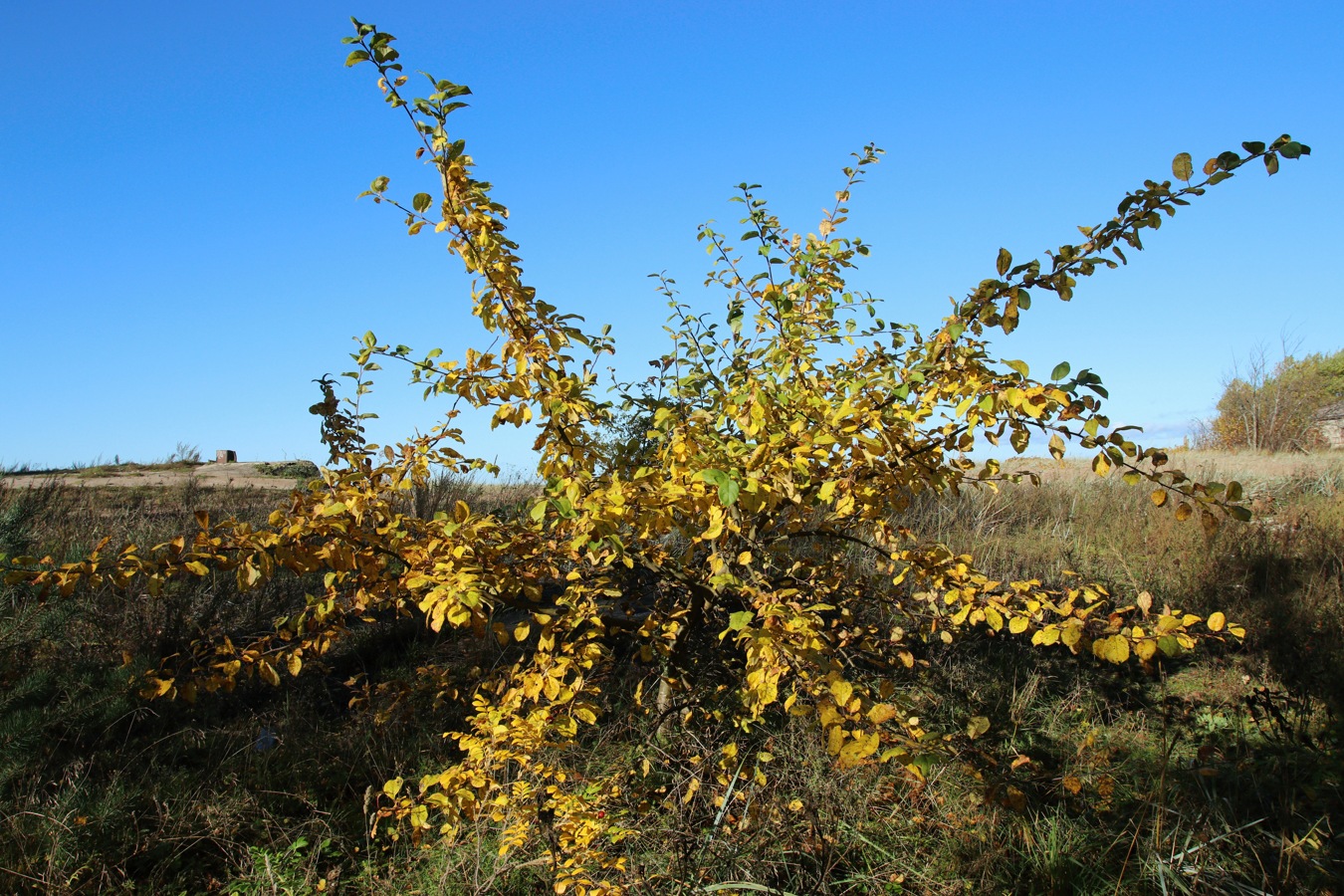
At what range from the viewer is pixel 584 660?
2.36 metres

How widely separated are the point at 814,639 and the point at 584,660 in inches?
33.1

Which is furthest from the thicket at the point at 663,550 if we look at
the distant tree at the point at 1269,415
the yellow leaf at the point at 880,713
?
the distant tree at the point at 1269,415

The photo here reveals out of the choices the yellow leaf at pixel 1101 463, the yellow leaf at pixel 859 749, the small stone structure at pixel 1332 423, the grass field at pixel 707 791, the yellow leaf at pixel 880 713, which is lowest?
the grass field at pixel 707 791

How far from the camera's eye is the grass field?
92.0 inches

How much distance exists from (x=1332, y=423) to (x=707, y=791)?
2617 centimetres

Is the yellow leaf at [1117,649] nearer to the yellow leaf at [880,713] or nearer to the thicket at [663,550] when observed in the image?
the thicket at [663,550]

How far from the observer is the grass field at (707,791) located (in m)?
2.34

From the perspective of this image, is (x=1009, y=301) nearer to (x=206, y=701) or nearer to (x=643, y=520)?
(x=643, y=520)

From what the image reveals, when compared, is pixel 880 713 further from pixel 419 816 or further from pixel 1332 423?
pixel 1332 423

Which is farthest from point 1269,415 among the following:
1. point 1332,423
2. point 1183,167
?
point 1183,167

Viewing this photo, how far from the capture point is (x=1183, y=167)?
192 centimetres

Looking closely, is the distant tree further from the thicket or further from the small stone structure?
the thicket

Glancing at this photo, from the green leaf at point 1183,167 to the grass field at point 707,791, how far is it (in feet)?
4.73

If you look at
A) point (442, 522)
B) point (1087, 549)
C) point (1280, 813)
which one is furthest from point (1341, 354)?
point (442, 522)
